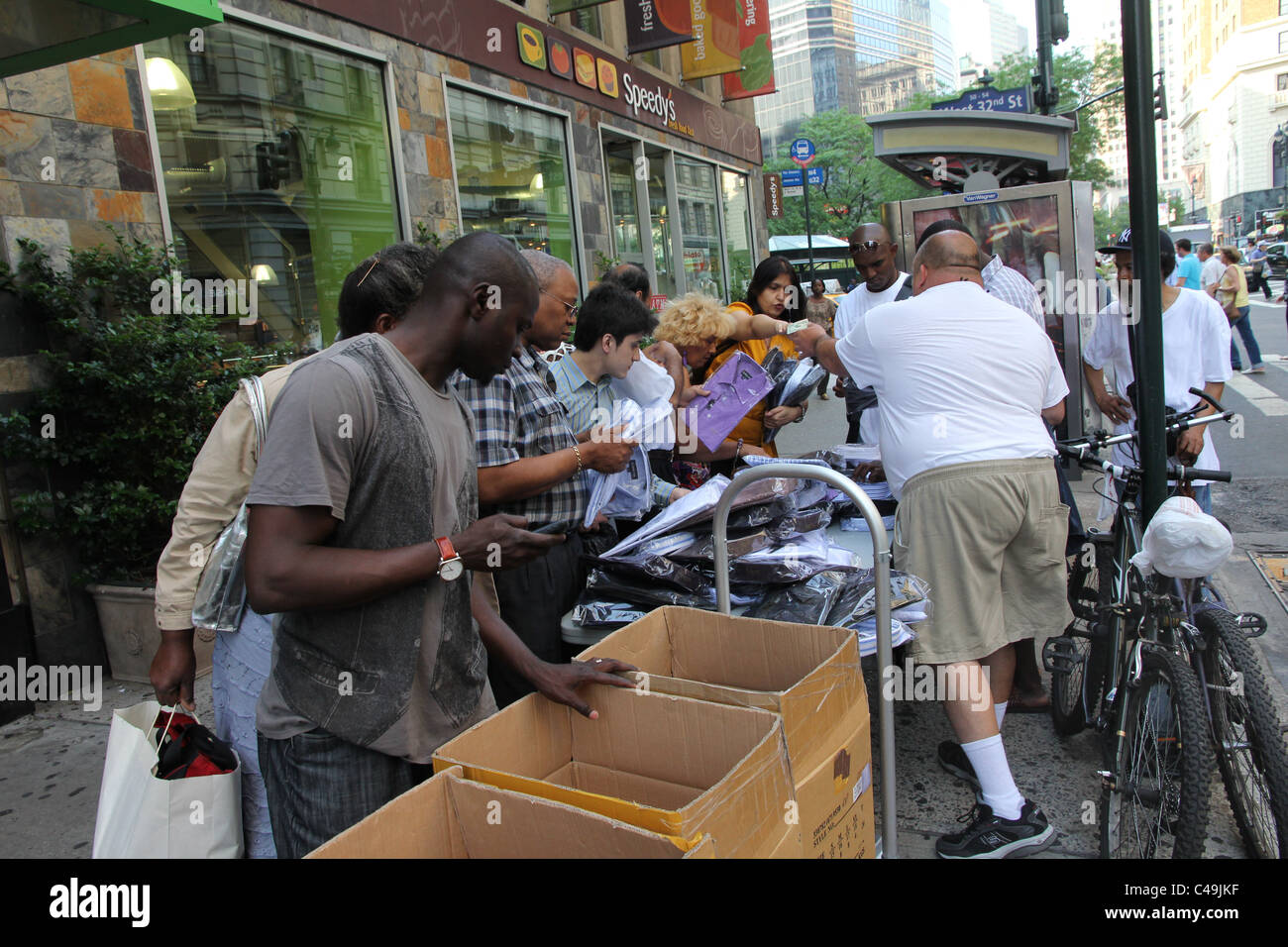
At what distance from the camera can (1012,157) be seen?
7.56 metres

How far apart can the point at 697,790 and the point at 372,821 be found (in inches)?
25.3

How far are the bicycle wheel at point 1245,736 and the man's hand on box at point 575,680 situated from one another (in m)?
1.82

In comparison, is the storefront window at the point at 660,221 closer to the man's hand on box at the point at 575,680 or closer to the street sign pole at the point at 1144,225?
the street sign pole at the point at 1144,225

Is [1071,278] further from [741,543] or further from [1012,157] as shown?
[741,543]

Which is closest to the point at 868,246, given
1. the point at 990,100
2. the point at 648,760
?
the point at 648,760

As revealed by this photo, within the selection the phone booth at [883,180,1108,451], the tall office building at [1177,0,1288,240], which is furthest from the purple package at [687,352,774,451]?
the tall office building at [1177,0,1288,240]

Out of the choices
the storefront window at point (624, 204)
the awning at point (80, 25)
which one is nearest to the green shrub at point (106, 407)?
the awning at point (80, 25)

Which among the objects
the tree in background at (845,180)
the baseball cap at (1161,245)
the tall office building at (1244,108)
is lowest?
the baseball cap at (1161,245)

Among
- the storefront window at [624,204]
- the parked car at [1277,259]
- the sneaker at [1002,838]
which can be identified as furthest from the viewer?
the parked car at [1277,259]

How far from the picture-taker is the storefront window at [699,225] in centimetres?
1504

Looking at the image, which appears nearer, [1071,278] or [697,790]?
[697,790]

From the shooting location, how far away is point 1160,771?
8.55 ft

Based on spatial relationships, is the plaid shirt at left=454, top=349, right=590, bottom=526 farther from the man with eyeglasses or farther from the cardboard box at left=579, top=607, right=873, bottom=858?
the man with eyeglasses
